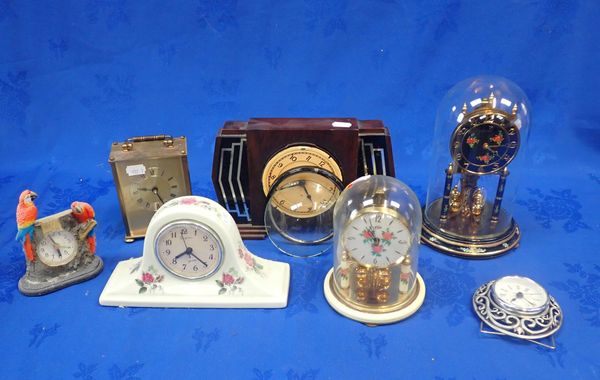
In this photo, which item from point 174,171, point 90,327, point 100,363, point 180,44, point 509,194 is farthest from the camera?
point 180,44

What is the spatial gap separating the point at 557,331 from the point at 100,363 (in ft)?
4.28

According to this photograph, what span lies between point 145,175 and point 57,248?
38cm

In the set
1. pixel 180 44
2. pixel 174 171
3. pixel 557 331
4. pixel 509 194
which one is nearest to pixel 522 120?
pixel 509 194

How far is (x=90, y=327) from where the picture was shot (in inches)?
62.2

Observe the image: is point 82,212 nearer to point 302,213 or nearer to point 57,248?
point 57,248

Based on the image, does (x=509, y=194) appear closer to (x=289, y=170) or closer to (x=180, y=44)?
(x=289, y=170)

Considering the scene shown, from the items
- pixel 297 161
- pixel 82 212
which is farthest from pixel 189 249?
pixel 297 161

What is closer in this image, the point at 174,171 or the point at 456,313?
the point at 456,313

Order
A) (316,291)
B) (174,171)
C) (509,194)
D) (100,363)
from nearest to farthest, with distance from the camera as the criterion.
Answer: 1. (100,363)
2. (316,291)
3. (174,171)
4. (509,194)

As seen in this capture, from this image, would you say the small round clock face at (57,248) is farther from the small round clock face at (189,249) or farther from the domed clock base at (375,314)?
the domed clock base at (375,314)

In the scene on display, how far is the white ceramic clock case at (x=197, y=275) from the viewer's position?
157 centimetres

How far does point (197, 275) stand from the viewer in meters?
1.62

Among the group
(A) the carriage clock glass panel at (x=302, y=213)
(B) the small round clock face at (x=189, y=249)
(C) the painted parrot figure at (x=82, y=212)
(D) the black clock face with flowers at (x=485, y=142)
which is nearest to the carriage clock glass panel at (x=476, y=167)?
(D) the black clock face with flowers at (x=485, y=142)

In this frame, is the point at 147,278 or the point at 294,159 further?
the point at 294,159
